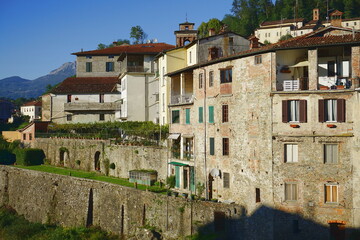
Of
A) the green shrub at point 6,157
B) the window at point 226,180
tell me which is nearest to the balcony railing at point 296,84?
the window at point 226,180

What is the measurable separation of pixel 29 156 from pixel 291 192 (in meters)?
42.1

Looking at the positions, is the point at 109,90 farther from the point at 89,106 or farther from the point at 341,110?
the point at 341,110

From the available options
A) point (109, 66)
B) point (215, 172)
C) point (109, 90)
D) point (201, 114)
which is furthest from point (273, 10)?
point (215, 172)

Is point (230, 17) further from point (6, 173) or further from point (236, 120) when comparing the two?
point (236, 120)

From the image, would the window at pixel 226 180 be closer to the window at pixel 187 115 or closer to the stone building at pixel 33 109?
the window at pixel 187 115

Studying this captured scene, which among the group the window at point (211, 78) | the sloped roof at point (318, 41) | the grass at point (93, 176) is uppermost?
the sloped roof at point (318, 41)

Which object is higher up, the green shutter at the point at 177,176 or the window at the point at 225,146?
the window at the point at 225,146

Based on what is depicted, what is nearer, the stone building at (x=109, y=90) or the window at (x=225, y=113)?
the window at (x=225, y=113)

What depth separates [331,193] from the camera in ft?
99.2

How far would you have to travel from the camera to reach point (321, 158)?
30.3m

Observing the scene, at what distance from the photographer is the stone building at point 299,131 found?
97.8 ft

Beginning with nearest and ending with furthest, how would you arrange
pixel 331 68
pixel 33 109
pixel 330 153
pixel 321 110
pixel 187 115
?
pixel 321 110 → pixel 330 153 → pixel 331 68 → pixel 187 115 → pixel 33 109

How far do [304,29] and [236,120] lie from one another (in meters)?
85.1

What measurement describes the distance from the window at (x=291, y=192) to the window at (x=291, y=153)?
1.75m
